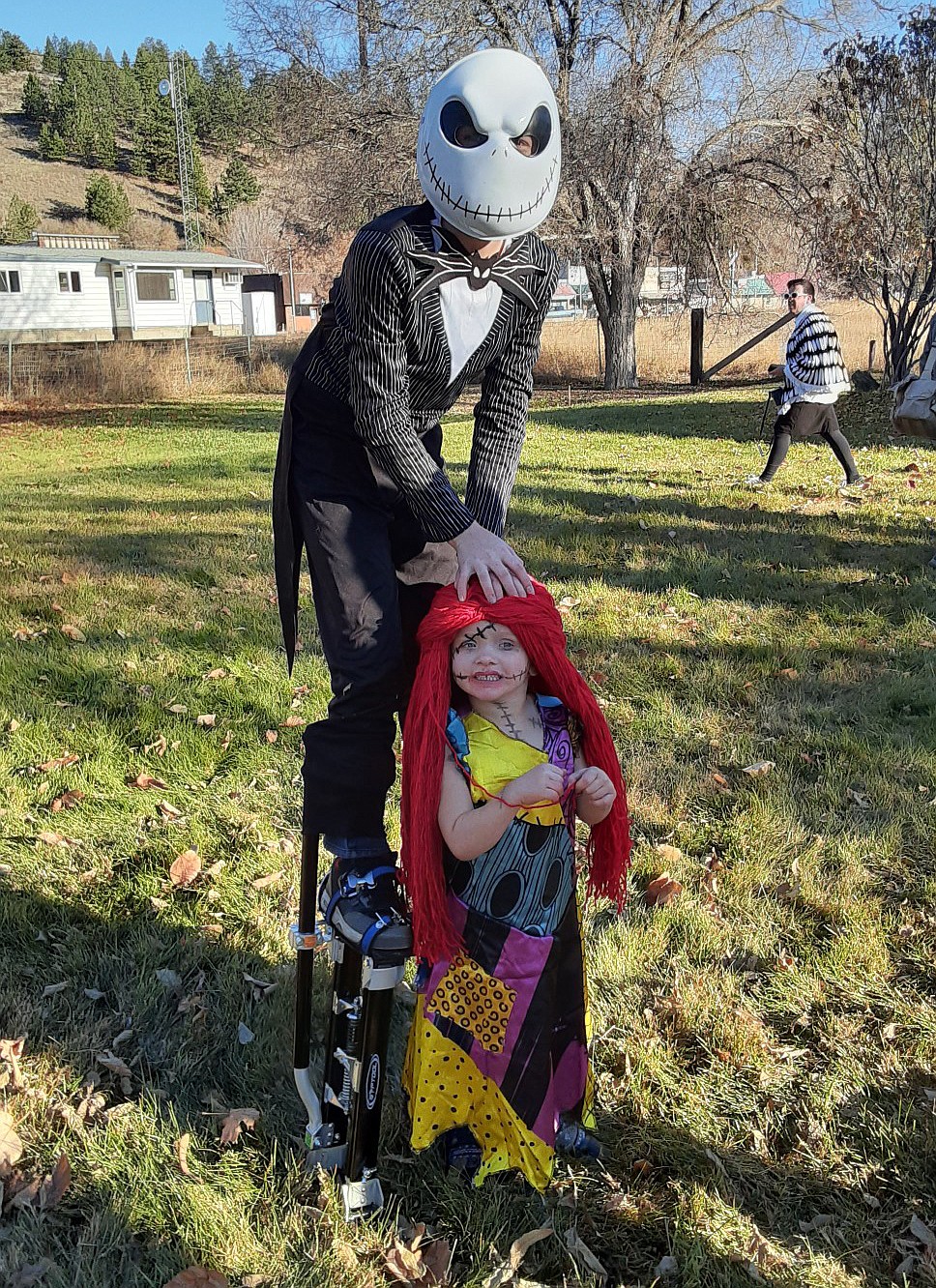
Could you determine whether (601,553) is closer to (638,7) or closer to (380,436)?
(380,436)

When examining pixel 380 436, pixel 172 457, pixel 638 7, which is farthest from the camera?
pixel 638 7

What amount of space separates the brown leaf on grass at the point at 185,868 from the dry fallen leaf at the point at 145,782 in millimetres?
539

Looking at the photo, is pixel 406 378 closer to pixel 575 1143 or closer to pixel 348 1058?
pixel 348 1058

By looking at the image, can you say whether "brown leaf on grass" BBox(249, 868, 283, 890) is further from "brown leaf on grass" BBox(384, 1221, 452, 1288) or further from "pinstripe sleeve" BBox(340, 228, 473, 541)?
"pinstripe sleeve" BBox(340, 228, 473, 541)

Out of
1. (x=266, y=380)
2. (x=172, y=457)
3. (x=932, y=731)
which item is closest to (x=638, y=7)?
(x=266, y=380)

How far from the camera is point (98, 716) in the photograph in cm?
470

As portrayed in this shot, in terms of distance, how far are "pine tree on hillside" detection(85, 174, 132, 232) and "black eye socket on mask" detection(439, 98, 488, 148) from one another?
9828cm

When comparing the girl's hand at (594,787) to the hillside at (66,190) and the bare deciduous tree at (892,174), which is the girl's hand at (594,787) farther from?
the hillside at (66,190)

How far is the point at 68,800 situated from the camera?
3.97 metres

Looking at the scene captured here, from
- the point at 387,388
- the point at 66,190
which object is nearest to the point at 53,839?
the point at 387,388

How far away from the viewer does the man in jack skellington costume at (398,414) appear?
1942 mm

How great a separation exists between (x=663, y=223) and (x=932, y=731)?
21.4 metres

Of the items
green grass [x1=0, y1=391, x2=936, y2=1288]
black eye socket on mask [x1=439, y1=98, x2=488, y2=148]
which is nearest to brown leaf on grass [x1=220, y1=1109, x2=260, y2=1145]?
green grass [x1=0, y1=391, x2=936, y2=1288]

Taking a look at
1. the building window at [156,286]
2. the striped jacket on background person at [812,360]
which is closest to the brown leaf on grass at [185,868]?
the striped jacket on background person at [812,360]
